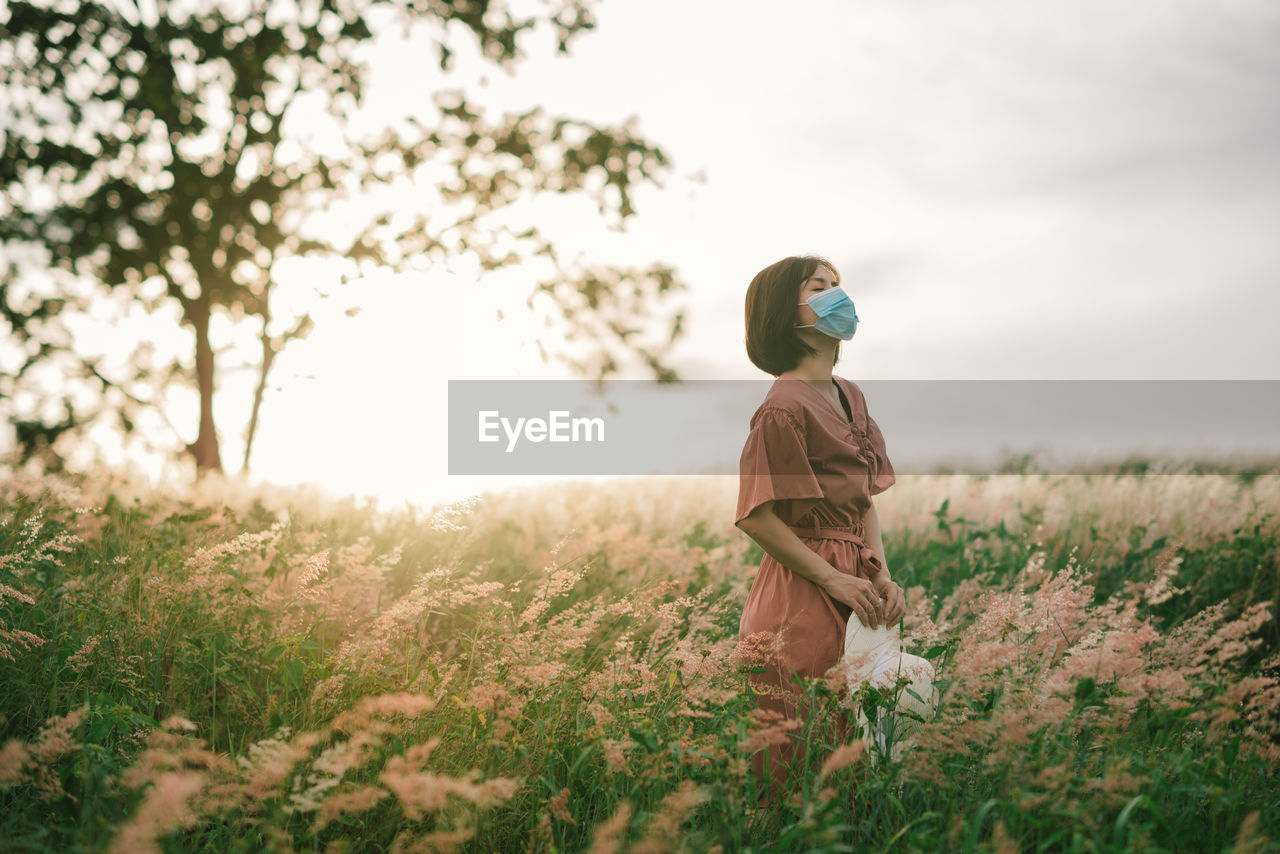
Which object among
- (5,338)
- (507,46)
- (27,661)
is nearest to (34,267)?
(5,338)

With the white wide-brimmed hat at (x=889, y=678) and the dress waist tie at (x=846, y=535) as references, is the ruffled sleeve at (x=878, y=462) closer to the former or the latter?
the dress waist tie at (x=846, y=535)

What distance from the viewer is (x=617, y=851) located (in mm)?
1951

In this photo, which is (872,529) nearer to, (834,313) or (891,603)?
(891,603)

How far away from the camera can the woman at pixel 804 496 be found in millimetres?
2814

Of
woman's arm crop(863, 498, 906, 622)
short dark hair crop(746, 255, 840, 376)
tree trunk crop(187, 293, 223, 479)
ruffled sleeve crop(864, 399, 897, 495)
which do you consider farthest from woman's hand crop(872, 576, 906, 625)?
tree trunk crop(187, 293, 223, 479)

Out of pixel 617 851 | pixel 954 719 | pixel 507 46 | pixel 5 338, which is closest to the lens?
pixel 617 851

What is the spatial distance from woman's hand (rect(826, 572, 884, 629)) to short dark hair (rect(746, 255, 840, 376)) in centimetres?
84

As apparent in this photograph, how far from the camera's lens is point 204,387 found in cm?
970

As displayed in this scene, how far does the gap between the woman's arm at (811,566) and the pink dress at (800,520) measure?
56mm

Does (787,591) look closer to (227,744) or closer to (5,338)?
(227,744)

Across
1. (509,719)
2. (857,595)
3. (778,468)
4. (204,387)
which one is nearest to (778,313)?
(778,468)

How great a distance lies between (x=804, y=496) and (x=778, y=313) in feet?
2.37

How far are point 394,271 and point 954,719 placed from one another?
8308 millimetres

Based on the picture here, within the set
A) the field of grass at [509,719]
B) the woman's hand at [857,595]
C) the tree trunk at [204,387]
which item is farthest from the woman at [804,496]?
the tree trunk at [204,387]
